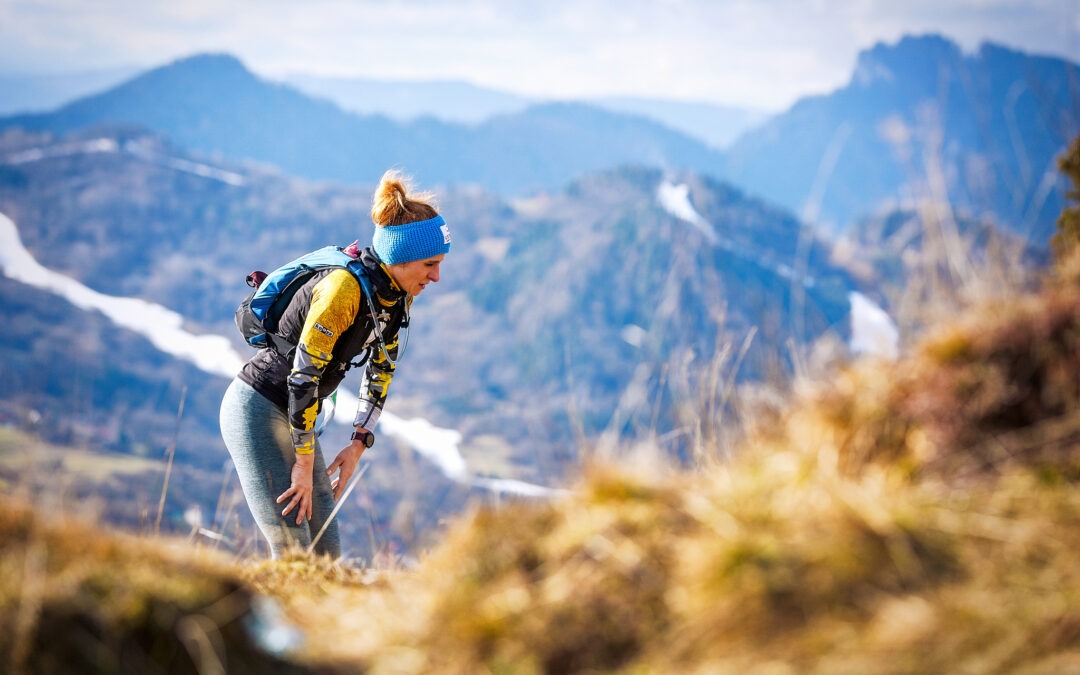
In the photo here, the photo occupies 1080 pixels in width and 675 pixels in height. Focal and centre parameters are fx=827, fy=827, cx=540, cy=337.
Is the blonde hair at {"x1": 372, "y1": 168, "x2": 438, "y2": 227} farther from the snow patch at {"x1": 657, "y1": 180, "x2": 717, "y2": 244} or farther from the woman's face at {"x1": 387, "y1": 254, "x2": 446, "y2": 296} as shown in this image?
the snow patch at {"x1": 657, "y1": 180, "x2": 717, "y2": 244}

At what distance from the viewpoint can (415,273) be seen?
18.7 feet

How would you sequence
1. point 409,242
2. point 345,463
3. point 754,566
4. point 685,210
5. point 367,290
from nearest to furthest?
point 754,566, point 367,290, point 409,242, point 345,463, point 685,210

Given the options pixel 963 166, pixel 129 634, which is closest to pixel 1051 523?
pixel 963 166

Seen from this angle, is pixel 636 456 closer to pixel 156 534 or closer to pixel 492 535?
pixel 492 535

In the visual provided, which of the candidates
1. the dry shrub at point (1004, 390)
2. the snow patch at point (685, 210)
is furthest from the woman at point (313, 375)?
the dry shrub at point (1004, 390)

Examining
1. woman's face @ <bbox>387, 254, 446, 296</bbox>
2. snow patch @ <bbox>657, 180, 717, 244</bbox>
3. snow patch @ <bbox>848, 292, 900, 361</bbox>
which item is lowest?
woman's face @ <bbox>387, 254, 446, 296</bbox>

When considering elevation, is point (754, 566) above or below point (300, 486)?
above

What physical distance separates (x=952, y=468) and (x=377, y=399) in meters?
4.46

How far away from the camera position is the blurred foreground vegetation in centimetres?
249

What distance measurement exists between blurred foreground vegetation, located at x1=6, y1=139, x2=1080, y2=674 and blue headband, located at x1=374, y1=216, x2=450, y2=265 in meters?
2.76

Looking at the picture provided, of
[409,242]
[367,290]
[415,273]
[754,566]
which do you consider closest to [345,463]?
[367,290]

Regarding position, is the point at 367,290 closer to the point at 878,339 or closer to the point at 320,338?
the point at 320,338

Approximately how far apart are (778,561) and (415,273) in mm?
3643

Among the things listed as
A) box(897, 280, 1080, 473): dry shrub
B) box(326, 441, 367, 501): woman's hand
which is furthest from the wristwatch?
box(897, 280, 1080, 473): dry shrub
